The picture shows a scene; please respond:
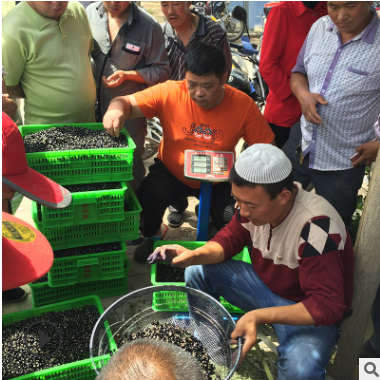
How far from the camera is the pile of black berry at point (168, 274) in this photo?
3115mm

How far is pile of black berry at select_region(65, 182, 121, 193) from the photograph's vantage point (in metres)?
2.76

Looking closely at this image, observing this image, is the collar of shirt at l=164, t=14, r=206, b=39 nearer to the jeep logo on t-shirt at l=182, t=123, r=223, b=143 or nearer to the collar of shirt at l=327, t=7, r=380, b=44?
the jeep logo on t-shirt at l=182, t=123, r=223, b=143

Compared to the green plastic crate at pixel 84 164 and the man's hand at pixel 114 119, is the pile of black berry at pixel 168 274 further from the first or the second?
the man's hand at pixel 114 119

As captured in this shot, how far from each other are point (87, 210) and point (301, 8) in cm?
199

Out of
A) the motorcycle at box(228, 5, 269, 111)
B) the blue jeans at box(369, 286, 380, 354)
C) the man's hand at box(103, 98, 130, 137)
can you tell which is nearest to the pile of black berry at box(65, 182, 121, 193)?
the man's hand at box(103, 98, 130, 137)

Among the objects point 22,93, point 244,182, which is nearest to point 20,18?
point 22,93

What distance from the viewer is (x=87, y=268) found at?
299cm

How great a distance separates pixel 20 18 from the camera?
2826 millimetres

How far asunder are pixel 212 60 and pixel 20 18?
1.22 m

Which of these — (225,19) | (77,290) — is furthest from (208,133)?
(225,19)

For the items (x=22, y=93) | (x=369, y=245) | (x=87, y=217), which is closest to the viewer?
(x=369, y=245)

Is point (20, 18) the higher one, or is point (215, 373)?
point (20, 18)

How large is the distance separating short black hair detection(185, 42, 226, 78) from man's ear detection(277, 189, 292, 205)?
1172 mm

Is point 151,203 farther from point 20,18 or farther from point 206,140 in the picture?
point 20,18
